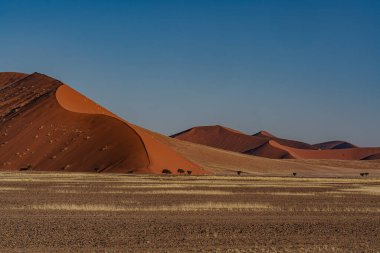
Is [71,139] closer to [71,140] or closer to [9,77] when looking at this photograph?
[71,140]

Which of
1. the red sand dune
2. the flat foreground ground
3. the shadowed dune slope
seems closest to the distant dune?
the red sand dune

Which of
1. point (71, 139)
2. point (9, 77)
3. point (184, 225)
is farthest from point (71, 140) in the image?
point (184, 225)

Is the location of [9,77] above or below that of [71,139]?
above

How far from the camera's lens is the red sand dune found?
92.2 meters

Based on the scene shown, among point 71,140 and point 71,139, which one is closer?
point 71,140

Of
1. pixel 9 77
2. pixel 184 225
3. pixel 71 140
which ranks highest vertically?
pixel 9 77

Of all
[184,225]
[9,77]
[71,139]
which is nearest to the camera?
[184,225]

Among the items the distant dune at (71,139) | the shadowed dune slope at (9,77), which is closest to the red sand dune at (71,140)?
the distant dune at (71,139)

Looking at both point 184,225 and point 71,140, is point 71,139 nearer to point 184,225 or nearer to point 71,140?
point 71,140

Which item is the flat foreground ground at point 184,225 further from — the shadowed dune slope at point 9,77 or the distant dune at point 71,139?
the shadowed dune slope at point 9,77

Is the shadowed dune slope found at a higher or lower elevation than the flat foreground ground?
higher

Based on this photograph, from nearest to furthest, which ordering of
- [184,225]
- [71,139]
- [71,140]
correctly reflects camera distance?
1. [184,225]
2. [71,140]
3. [71,139]

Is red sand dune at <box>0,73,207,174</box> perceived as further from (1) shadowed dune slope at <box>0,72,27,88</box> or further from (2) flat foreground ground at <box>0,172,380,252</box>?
(2) flat foreground ground at <box>0,172,380,252</box>

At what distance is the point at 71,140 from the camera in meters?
102
